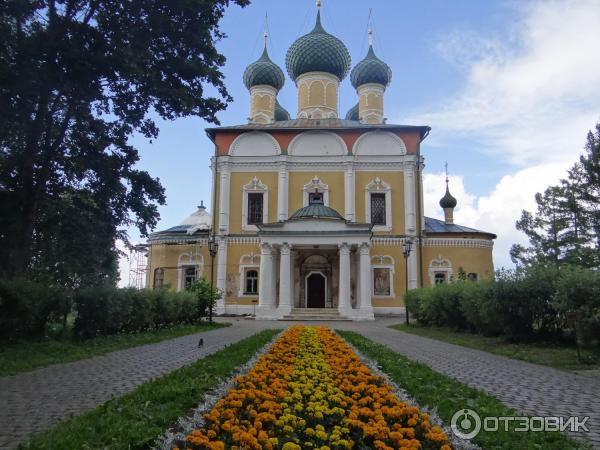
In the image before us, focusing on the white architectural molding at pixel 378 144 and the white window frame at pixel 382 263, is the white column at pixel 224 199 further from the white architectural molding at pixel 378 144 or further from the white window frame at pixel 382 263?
the white window frame at pixel 382 263

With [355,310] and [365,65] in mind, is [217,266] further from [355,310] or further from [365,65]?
[365,65]

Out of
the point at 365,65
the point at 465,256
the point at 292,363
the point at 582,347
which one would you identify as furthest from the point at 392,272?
the point at 292,363

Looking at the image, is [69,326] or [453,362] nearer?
[453,362]

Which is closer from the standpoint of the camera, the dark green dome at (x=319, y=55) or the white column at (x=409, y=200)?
the white column at (x=409, y=200)

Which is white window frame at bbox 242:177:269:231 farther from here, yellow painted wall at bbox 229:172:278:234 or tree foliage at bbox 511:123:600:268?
tree foliage at bbox 511:123:600:268

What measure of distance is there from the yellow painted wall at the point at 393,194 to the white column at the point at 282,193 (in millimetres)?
4272

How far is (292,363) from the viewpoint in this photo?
749 centimetres

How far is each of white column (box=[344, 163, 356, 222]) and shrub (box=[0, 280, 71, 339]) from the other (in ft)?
66.7

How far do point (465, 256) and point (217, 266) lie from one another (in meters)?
14.8

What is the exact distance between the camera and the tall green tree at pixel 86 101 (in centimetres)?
1125

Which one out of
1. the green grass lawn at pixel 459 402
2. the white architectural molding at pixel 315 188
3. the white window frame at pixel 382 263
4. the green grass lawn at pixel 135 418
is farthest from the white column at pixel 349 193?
the green grass lawn at pixel 135 418

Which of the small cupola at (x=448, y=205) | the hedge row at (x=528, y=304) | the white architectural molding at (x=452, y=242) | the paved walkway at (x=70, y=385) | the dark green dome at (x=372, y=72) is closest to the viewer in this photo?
the paved walkway at (x=70, y=385)

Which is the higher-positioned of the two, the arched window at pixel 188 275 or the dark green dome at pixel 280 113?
the dark green dome at pixel 280 113

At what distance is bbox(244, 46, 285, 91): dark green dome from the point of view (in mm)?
35750
